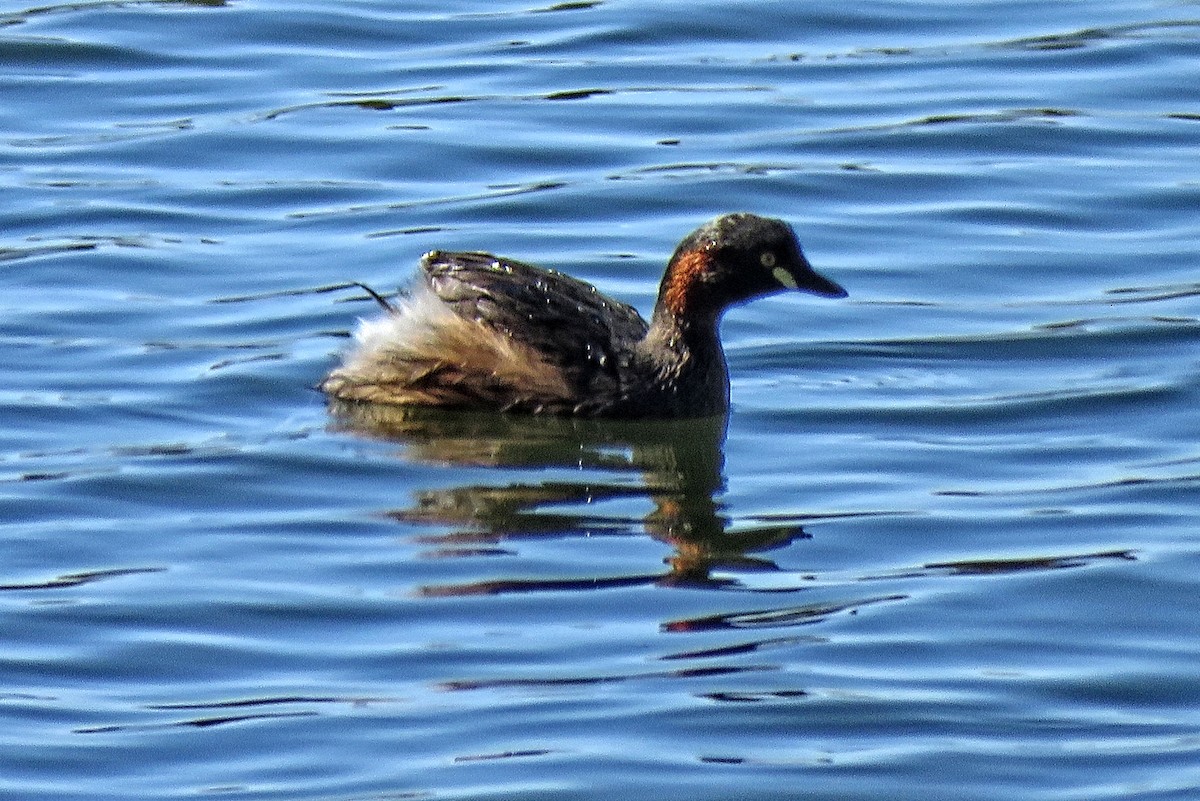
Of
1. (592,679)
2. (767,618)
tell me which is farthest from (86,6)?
(592,679)

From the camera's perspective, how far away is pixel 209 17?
1611 centimetres

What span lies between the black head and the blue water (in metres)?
0.38

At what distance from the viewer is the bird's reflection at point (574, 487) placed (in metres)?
8.41

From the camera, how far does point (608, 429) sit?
10031 millimetres

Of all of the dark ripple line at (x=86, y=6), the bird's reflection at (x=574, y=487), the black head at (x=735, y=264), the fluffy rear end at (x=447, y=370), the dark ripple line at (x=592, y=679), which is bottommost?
the dark ripple line at (x=592, y=679)

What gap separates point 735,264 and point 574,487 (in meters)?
1.39

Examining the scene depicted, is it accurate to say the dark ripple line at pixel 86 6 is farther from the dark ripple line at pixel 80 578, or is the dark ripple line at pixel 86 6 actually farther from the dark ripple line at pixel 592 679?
the dark ripple line at pixel 592 679

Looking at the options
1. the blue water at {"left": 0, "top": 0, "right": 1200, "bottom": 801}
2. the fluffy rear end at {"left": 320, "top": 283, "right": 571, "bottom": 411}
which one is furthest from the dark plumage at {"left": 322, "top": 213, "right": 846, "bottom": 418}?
the blue water at {"left": 0, "top": 0, "right": 1200, "bottom": 801}

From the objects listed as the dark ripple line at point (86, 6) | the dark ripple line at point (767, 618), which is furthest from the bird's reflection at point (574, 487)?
the dark ripple line at point (86, 6)

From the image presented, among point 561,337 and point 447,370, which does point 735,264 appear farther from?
point 447,370

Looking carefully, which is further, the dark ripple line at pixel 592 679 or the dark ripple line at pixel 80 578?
the dark ripple line at pixel 80 578

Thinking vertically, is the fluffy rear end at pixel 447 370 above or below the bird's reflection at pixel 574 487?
above

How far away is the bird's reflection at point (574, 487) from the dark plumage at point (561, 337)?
84 millimetres

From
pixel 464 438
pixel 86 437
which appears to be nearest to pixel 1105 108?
pixel 464 438
